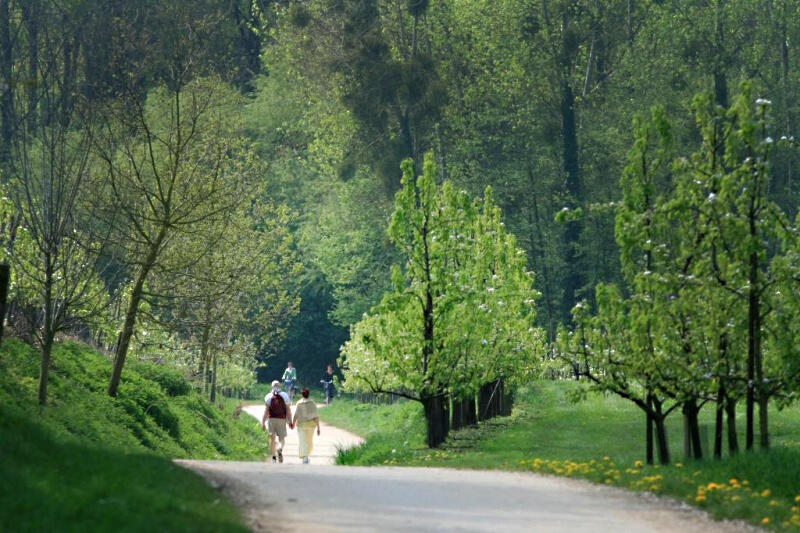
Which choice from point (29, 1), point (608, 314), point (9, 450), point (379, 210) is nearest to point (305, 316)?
point (379, 210)

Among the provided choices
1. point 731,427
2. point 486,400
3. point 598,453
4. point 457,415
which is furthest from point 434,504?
point 486,400

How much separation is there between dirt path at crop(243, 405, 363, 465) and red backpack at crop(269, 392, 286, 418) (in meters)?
1.55

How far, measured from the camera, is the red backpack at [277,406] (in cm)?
2795

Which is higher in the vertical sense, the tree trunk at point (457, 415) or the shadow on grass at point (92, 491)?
the tree trunk at point (457, 415)

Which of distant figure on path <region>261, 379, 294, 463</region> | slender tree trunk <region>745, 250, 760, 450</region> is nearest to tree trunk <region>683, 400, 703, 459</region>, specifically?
slender tree trunk <region>745, 250, 760, 450</region>

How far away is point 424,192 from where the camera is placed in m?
27.4

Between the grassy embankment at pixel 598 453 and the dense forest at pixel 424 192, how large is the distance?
1199 millimetres

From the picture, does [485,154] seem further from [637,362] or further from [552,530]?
[552,530]

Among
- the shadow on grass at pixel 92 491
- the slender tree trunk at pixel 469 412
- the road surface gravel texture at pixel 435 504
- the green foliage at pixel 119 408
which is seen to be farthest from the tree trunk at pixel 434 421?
the shadow on grass at pixel 92 491

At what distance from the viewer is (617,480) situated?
1648cm

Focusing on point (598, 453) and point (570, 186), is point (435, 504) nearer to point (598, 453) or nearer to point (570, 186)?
point (598, 453)

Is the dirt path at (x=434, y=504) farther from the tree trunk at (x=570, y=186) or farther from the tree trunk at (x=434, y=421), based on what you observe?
the tree trunk at (x=570, y=186)

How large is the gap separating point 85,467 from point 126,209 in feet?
47.3

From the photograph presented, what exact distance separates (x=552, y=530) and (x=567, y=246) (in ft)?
153
